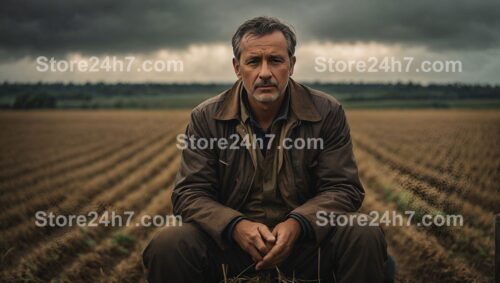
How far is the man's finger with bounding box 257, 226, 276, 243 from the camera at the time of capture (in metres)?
2.94

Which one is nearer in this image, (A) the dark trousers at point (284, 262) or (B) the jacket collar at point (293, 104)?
(A) the dark trousers at point (284, 262)

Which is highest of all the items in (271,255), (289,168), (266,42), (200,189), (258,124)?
(266,42)

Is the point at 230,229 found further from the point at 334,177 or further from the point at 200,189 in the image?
the point at 334,177

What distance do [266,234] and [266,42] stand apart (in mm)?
1132

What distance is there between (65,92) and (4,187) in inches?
2122

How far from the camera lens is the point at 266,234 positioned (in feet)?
A: 9.68

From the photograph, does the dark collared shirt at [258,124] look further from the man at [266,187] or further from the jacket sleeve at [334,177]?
the jacket sleeve at [334,177]

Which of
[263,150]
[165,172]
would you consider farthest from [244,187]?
[165,172]

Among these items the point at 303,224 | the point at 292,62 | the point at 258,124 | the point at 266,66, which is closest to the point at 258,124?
the point at 258,124

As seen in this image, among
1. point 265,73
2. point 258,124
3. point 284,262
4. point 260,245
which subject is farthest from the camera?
point 258,124

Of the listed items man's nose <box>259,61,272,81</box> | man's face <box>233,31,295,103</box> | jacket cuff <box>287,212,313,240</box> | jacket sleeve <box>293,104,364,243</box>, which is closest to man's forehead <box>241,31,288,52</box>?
man's face <box>233,31,295,103</box>

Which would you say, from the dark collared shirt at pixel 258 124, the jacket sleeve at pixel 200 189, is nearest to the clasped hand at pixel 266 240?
the jacket sleeve at pixel 200 189

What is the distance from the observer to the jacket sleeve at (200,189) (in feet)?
9.96

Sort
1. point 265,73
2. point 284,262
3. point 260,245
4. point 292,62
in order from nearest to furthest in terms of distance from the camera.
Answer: point 260,245, point 284,262, point 265,73, point 292,62
